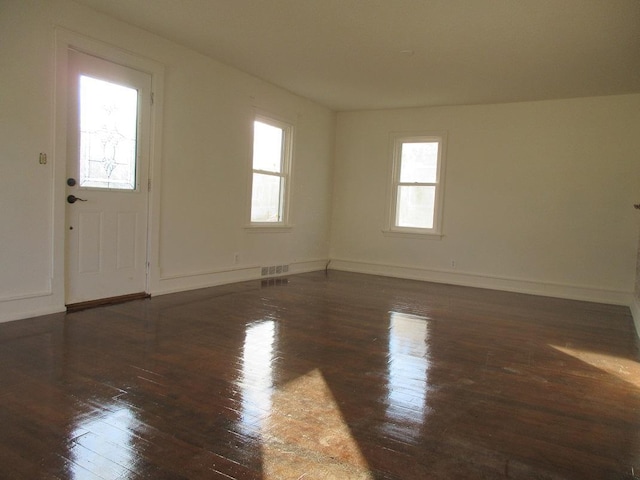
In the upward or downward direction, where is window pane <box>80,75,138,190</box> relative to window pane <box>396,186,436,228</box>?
upward

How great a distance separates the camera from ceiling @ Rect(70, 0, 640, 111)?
12.3 feet

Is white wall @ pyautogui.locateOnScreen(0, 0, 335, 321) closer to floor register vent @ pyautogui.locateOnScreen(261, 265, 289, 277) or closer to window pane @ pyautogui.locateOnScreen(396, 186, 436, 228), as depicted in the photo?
floor register vent @ pyautogui.locateOnScreen(261, 265, 289, 277)

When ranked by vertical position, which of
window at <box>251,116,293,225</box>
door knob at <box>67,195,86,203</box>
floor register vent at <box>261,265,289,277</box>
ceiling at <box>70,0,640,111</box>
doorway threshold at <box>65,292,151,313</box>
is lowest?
doorway threshold at <box>65,292,151,313</box>

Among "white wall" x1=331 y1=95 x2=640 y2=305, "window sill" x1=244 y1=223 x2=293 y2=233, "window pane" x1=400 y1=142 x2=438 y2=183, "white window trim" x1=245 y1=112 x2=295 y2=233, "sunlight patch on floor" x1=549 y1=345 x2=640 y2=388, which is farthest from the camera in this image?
"window pane" x1=400 y1=142 x2=438 y2=183

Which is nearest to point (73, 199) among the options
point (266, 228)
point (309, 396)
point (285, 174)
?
point (266, 228)

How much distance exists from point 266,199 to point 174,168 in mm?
1798

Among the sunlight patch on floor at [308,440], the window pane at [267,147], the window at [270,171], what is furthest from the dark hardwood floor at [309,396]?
the window pane at [267,147]

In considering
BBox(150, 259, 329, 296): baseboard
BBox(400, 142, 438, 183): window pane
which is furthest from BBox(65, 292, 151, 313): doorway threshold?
BBox(400, 142, 438, 183): window pane

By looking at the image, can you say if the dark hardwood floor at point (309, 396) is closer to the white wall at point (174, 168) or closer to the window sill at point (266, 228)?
the white wall at point (174, 168)

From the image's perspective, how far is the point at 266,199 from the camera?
663cm

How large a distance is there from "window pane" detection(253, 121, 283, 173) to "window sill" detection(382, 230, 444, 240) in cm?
210

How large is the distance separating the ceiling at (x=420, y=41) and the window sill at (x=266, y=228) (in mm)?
1970

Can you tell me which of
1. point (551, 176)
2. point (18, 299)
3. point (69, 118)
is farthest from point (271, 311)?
point (551, 176)

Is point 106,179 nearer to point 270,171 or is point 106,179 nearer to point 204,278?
point 204,278
